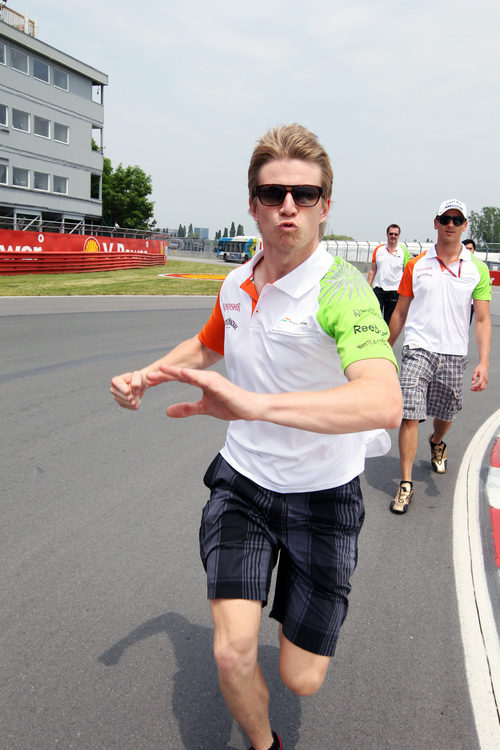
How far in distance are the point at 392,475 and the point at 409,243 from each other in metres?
62.1

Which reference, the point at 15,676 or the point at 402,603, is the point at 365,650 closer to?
the point at 402,603

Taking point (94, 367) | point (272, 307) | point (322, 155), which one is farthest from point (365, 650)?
point (94, 367)

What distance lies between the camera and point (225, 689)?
203 centimetres

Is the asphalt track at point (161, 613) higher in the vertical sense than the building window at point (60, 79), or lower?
lower

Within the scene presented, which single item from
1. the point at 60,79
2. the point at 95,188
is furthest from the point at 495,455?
the point at 95,188

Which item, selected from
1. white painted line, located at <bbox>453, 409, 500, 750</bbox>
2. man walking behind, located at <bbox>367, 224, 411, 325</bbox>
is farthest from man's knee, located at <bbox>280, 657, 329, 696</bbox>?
man walking behind, located at <bbox>367, 224, 411, 325</bbox>

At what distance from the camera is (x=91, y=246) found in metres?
30.5

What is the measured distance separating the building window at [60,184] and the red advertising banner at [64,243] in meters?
8.11

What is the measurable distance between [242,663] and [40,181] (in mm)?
42130

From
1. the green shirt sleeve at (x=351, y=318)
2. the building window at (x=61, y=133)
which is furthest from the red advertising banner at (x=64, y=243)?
the green shirt sleeve at (x=351, y=318)

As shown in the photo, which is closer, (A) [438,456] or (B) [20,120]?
(A) [438,456]

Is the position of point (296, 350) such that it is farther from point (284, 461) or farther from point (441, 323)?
point (441, 323)

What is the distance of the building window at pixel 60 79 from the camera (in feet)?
132

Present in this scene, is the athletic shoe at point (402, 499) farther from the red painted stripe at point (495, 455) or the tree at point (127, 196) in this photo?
the tree at point (127, 196)
